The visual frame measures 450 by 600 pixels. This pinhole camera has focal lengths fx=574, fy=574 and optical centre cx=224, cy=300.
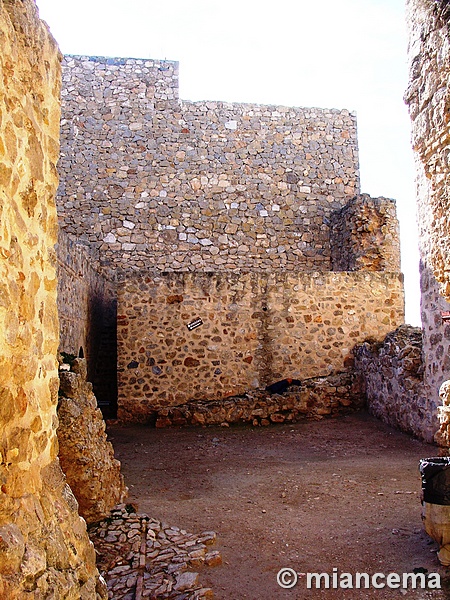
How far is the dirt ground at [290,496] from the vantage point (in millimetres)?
4074

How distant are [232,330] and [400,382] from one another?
3.24 meters

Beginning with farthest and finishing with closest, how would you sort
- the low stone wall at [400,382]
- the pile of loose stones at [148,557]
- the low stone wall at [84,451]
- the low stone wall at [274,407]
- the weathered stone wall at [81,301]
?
1. the low stone wall at [274,407]
2. the weathered stone wall at [81,301]
3. the low stone wall at [400,382]
4. the low stone wall at [84,451]
5. the pile of loose stones at [148,557]

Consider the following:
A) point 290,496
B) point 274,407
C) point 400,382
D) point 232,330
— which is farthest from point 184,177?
point 290,496

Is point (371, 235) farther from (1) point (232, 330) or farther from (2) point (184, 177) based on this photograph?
(2) point (184, 177)

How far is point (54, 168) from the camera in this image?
2.61 meters

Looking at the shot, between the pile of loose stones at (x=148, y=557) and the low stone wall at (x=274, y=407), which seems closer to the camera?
the pile of loose stones at (x=148, y=557)

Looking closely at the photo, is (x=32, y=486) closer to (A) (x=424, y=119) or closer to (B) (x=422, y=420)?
(A) (x=424, y=119)

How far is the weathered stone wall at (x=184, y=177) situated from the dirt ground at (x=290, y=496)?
5.50 meters

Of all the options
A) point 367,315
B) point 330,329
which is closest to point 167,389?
point 330,329

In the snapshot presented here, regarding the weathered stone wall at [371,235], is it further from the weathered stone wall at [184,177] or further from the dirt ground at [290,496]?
the dirt ground at [290,496]

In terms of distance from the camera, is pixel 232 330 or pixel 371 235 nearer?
pixel 232 330

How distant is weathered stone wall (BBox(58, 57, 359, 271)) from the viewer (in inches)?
550

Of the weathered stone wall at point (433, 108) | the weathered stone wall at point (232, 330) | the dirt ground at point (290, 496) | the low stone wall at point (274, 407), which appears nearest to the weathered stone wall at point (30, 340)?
the dirt ground at point (290, 496)

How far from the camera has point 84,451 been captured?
469 cm
